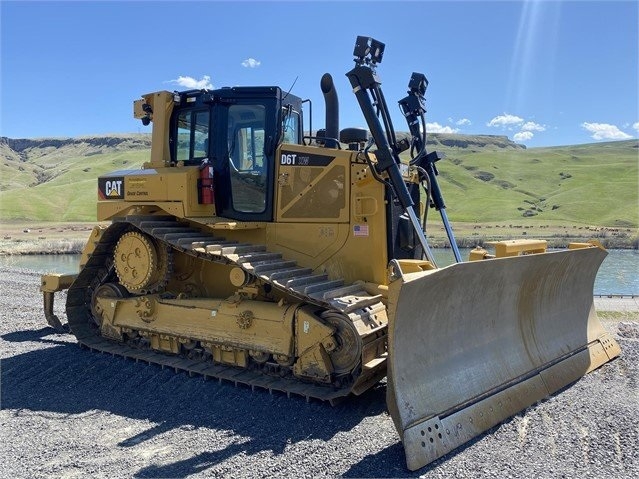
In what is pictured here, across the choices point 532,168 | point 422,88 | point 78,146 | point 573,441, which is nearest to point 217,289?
point 422,88

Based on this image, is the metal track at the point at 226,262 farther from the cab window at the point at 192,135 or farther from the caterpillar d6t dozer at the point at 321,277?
the cab window at the point at 192,135

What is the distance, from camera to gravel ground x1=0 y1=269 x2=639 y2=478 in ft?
14.4

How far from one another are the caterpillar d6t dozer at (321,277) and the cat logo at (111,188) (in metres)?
0.02

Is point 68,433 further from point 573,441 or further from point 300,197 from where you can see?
point 573,441

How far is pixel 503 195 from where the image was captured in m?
88.1

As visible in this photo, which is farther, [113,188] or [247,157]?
[113,188]

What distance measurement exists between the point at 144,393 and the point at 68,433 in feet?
3.87

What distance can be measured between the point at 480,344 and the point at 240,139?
419 cm

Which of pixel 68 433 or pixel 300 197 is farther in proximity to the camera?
pixel 300 197

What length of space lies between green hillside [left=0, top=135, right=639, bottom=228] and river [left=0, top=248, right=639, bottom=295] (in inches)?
1186

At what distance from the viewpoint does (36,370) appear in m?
7.05

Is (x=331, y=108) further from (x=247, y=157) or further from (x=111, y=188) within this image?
(x=111, y=188)

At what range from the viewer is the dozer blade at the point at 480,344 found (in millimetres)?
4633

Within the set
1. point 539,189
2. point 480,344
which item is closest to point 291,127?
point 480,344
